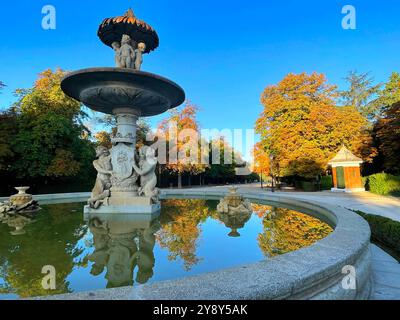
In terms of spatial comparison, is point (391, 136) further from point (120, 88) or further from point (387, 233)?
point (120, 88)

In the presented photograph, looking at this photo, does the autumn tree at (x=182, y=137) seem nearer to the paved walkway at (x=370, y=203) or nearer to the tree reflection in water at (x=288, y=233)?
the paved walkway at (x=370, y=203)

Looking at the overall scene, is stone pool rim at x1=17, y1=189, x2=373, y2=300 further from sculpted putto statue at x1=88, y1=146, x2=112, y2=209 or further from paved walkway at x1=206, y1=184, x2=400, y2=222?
paved walkway at x1=206, y1=184, x2=400, y2=222

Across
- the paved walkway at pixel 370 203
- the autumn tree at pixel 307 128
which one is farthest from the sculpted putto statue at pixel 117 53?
the autumn tree at pixel 307 128

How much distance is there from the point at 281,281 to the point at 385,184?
23.7 meters

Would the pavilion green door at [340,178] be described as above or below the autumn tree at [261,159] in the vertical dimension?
below

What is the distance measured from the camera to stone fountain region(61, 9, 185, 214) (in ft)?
25.5

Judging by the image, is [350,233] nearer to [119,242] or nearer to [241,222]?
[241,222]

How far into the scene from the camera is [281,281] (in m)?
2.24

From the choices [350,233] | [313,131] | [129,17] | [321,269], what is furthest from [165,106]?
[313,131]

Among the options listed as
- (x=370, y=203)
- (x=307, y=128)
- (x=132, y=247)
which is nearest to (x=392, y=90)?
(x=307, y=128)

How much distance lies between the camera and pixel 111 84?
7820mm

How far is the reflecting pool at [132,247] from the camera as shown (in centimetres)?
336

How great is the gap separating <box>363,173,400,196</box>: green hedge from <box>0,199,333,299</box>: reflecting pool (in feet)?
57.4

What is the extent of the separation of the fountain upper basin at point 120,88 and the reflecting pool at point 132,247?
13.2 feet
